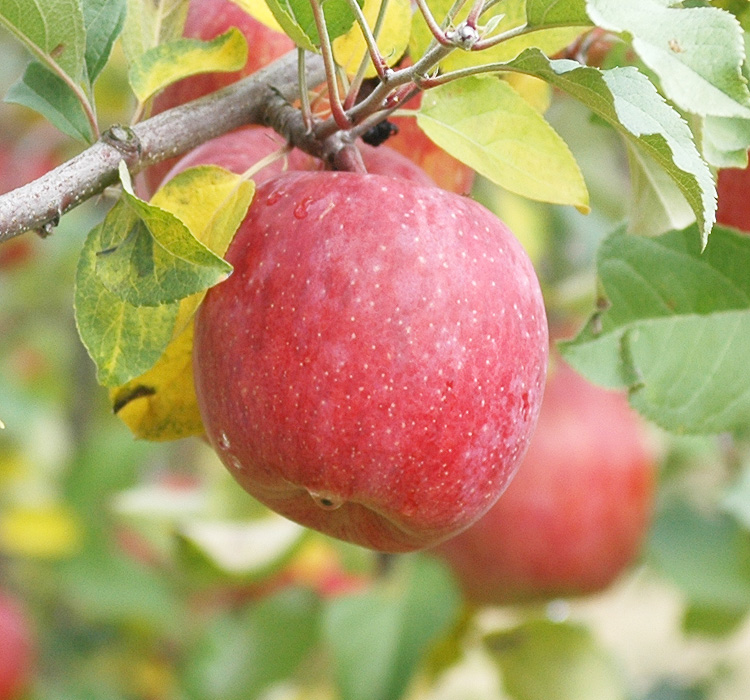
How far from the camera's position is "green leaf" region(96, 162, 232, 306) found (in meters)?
0.56

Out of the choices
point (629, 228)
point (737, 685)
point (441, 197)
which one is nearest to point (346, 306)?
point (441, 197)

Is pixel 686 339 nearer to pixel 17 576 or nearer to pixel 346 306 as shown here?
pixel 346 306

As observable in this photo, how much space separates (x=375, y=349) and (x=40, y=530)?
4.73 feet

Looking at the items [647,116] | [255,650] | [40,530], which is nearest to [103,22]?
[647,116]

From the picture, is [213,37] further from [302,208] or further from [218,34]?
[302,208]

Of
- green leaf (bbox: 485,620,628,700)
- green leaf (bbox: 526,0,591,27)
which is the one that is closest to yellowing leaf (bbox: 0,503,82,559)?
green leaf (bbox: 485,620,628,700)

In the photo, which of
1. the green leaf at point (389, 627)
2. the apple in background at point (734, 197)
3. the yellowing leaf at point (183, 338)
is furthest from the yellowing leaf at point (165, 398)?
the green leaf at point (389, 627)

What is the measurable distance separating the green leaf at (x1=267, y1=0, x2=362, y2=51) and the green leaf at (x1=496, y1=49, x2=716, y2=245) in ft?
0.36

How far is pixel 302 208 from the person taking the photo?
60 cm

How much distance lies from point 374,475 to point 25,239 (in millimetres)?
1919

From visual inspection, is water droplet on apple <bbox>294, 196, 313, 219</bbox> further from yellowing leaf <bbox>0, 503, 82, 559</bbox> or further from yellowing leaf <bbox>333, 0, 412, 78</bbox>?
yellowing leaf <bbox>0, 503, 82, 559</bbox>

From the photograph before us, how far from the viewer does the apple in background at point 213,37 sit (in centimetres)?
79

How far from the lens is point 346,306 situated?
0.57 m

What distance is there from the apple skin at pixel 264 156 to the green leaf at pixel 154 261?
0.34 ft
